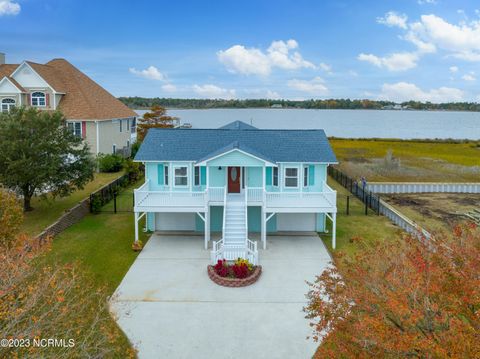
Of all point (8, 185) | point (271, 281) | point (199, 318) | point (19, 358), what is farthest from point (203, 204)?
point (19, 358)

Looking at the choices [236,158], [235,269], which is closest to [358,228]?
[236,158]

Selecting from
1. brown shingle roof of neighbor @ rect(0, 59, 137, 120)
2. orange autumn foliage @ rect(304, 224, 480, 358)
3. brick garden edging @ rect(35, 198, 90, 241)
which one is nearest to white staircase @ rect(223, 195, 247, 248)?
brick garden edging @ rect(35, 198, 90, 241)

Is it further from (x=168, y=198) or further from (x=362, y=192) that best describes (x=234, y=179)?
(x=362, y=192)

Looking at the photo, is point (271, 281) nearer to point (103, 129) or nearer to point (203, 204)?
point (203, 204)

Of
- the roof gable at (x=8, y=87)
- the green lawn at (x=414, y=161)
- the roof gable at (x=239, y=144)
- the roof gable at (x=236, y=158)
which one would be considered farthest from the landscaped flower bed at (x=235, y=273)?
the roof gable at (x=8, y=87)

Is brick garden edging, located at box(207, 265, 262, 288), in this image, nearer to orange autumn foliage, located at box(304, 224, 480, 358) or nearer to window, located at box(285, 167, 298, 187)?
orange autumn foliage, located at box(304, 224, 480, 358)
